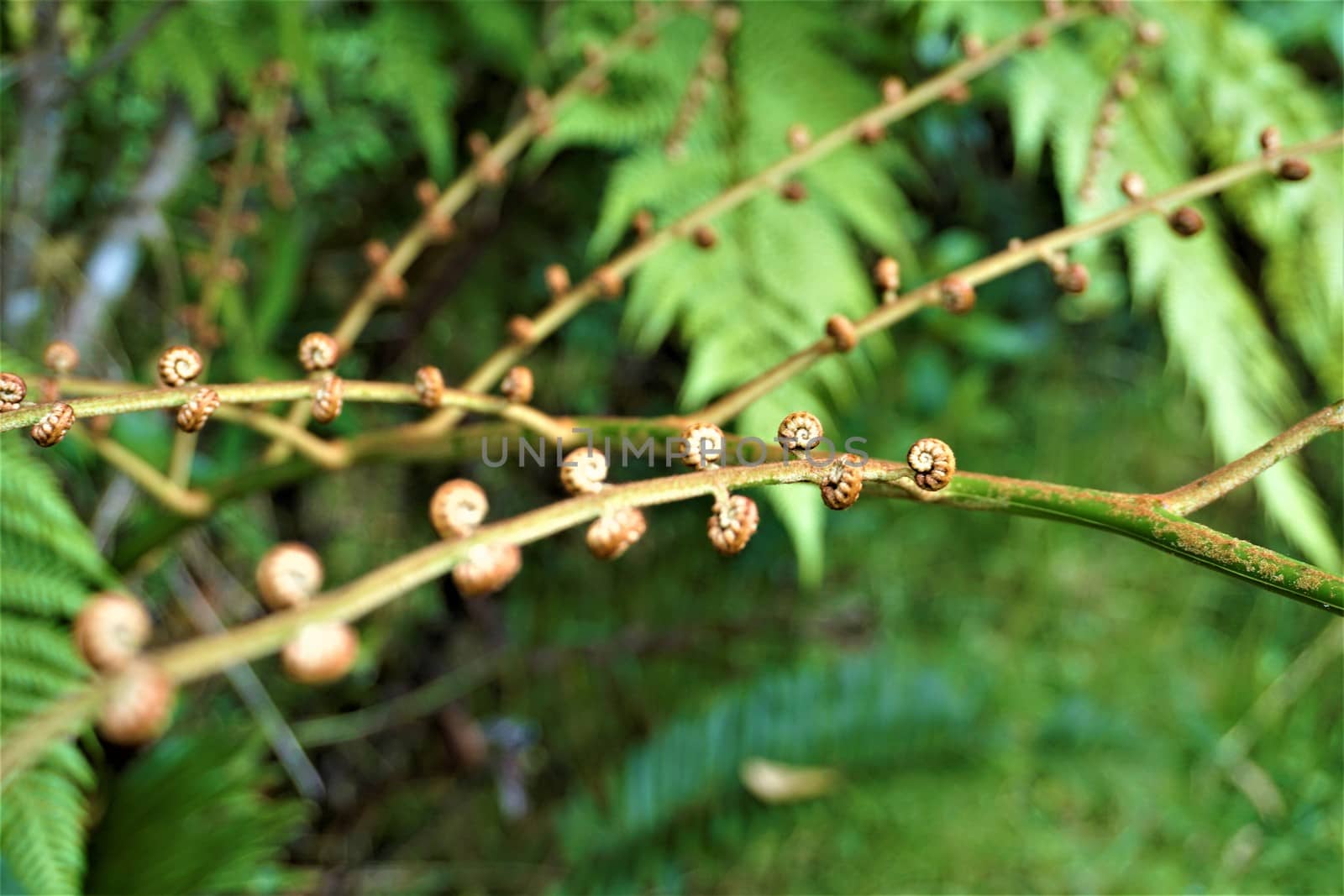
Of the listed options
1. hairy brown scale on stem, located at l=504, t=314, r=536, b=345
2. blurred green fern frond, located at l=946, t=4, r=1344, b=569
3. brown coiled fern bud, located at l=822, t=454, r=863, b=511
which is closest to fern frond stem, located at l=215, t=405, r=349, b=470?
hairy brown scale on stem, located at l=504, t=314, r=536, b=345

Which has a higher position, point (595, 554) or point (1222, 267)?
point (1222, 267)

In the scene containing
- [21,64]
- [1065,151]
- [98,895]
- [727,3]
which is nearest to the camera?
[98,895]

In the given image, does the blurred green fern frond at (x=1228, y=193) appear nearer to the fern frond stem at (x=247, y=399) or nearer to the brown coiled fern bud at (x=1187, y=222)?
the brown coiled fern bud at (x=1187, y=222)

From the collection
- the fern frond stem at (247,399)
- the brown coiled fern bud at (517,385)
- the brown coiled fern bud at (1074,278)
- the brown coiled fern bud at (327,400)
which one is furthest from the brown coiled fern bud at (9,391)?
the brown coiled fern bud at (1074,278)

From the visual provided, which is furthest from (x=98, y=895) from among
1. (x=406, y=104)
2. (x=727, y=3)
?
(x=727, y=3)

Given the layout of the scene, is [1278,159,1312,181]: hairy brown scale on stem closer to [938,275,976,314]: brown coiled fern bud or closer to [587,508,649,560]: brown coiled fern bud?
[938,275,976,314]: brown coiled fern bud

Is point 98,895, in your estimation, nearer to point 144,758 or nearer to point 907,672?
point 144,758
